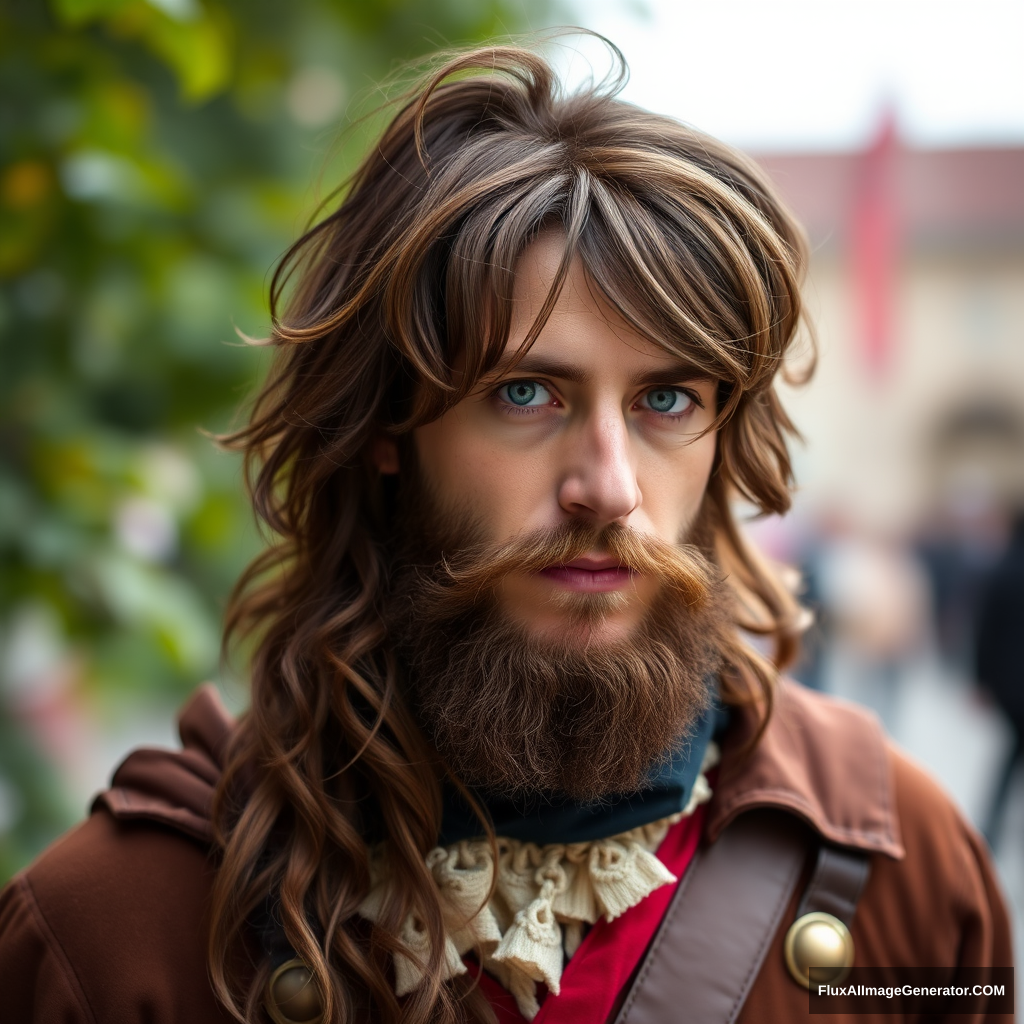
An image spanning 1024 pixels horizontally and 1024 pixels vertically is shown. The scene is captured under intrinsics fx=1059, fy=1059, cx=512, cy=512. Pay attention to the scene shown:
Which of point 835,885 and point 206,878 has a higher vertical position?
point 206,878

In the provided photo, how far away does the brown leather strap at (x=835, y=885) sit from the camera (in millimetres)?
1733

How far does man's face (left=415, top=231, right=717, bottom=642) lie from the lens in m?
1.56

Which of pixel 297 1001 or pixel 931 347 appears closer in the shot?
pixel 297 1001

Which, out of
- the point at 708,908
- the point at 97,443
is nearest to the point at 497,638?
the point at 708,908

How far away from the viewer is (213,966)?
1.58 m

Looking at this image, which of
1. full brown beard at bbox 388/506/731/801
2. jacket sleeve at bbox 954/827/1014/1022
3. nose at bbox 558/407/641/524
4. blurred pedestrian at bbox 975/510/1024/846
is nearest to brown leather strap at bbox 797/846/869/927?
jacket sleeve at bbox 954/827/1014/1022

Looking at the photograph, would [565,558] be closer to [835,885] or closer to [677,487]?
[677,487]

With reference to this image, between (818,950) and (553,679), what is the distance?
0.61 meters

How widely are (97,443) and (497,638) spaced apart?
1.17 m

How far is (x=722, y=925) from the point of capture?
1693 mm

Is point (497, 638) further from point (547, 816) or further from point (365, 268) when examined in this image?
point (365, 268)

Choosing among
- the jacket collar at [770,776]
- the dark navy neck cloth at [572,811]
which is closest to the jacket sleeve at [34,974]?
the jacket collar at [770,776]

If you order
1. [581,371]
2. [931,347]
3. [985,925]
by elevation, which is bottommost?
[931,347]

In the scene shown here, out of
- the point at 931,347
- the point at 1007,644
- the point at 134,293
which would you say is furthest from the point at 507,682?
the point at 931,347
